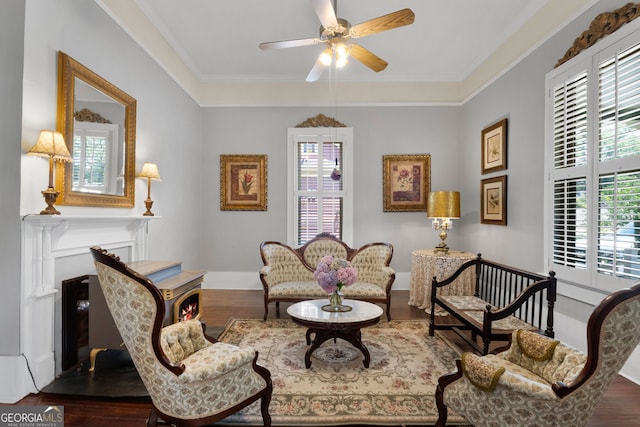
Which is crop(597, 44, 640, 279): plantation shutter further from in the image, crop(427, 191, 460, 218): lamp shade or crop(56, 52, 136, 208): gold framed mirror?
crop(56, 52, 136, 208): gold framed mirror

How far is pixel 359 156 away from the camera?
5.50m

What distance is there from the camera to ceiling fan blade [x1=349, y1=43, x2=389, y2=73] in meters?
3.19

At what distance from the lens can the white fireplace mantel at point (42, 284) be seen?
2207mm

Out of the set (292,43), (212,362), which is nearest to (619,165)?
(292,43)

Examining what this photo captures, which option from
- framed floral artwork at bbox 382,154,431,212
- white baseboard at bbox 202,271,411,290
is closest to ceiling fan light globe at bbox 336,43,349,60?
framed floral artwork at bbox 382,154,431,212

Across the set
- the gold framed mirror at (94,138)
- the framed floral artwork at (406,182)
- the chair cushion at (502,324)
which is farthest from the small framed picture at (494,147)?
the gold framed mirror at (94,138)

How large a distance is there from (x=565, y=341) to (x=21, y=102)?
16.3 feet

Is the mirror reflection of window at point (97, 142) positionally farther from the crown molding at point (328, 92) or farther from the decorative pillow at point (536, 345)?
the decorative pillow at point (536, 345)

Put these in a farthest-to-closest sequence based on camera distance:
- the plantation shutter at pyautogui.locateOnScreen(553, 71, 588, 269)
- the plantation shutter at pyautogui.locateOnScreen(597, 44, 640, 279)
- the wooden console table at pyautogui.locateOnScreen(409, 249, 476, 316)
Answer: the wooden console table at pyautogui.locateOnScreen(409, 249, 476, 316) < the plantation shutter at pyautogui.locateOnScreen(553, 71, 588, 269) < the plantation shutter at pyautogui.locateOnScreen(597, 44, 640, 279)

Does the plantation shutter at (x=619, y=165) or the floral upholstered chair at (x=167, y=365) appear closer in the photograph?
the floral upholstered chair at (x=167, y=365)

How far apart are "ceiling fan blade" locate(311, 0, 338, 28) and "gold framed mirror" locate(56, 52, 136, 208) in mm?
1994

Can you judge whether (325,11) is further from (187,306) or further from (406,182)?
(406,182)

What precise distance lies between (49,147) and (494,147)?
4806 mm

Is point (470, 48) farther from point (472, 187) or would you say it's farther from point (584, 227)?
point (584, 227)
